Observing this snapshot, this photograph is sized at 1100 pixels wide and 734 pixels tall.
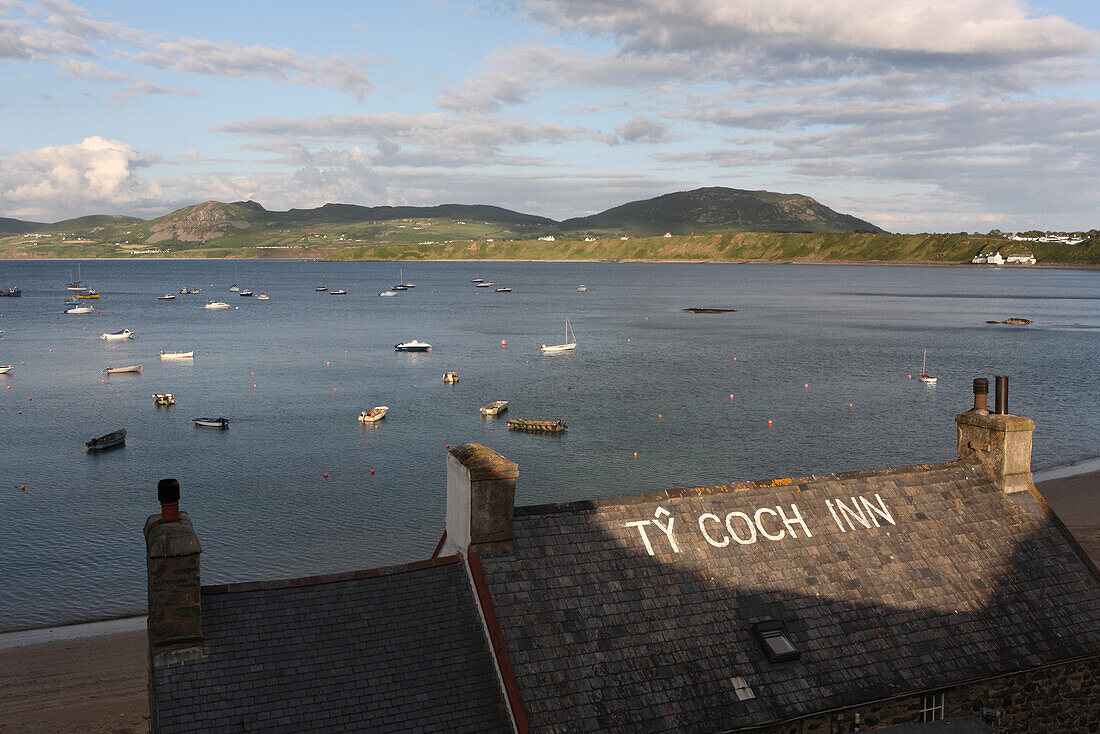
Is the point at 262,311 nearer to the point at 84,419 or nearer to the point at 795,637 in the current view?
the point at 84,419

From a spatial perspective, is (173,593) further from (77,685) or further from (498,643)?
(77,685)

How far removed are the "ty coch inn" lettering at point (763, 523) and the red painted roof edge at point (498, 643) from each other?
277 centimetres

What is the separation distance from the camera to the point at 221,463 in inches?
1992

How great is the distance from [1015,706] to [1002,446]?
5109 mm

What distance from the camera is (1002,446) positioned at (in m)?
17.4

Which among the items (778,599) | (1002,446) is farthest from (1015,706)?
(1002,446)

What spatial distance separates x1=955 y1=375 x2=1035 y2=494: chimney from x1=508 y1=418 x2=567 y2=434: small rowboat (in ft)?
133

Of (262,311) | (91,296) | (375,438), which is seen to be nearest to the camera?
(375,438)

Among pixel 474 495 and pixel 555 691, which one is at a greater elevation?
pixel 474 495

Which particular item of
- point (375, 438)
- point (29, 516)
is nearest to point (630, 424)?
point (375, 438)

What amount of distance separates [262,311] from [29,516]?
404 feet

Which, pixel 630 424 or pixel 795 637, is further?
pixel 630 424

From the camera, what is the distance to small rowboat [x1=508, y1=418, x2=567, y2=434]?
57781 mm

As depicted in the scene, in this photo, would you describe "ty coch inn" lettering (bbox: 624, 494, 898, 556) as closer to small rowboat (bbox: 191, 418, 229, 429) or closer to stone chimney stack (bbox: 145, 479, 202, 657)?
stone chimney stack (bbox: 145, 479, 202, 657)
